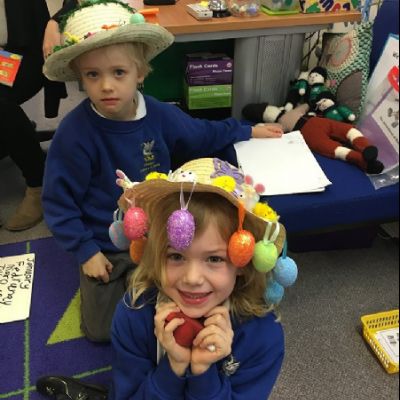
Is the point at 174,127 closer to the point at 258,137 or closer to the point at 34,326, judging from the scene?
the point at 258,137

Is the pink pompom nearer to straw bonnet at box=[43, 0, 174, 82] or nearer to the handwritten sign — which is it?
straw bonnet at box=[43, 0, 174, 82]

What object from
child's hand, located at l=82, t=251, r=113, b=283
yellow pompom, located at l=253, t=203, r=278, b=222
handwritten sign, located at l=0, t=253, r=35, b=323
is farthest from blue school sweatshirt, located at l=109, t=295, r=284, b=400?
handwritten sign, located at l=0, t=253, r=35, b=323

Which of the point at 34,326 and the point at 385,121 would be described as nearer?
the point at 385,121

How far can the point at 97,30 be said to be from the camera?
103cm

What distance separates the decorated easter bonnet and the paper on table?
54 centimetres

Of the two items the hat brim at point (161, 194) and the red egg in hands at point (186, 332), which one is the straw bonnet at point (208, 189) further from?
the red egg in hands at point (186, 332)

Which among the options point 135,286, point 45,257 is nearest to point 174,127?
point 135,286

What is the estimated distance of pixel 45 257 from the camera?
1.66 metres

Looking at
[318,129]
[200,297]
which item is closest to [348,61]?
[318,129]

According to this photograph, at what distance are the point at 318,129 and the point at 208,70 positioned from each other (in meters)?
0.50

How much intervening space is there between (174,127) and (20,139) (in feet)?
2.54

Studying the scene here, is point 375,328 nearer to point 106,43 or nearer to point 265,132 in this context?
point 265,132

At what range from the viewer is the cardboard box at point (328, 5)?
158 centimetres

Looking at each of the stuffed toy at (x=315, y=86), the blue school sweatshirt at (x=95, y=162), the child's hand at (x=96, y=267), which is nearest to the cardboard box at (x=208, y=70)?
the stuffed toy at (x=315, y=86)
